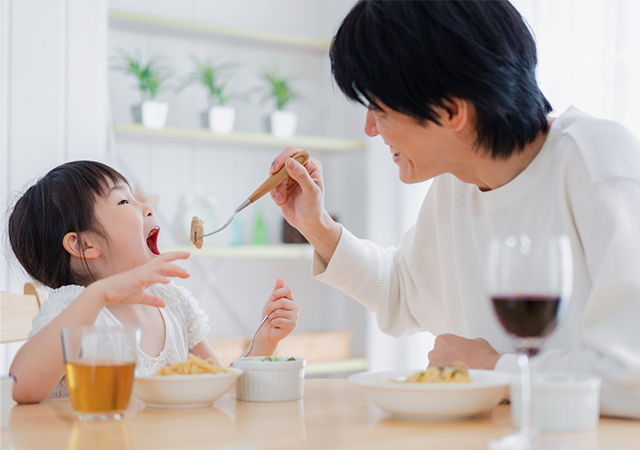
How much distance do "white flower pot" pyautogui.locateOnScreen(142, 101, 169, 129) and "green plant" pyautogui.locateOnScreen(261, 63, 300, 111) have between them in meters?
0.56

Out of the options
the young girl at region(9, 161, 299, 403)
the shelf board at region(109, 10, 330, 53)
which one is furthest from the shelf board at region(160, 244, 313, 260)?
the young girl at region(9, 161, 299, 403)

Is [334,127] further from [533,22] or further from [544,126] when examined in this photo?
[544,126]

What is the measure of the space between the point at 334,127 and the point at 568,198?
2659 mm

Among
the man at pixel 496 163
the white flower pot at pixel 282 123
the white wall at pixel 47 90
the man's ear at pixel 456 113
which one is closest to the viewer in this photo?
the man at pixel 496 163

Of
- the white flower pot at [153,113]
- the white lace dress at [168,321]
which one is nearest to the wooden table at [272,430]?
the white lace dress at [168,321]

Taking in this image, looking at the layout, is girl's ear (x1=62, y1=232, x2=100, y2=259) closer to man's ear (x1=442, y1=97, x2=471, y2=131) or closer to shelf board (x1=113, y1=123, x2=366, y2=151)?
man's ear (x1=442, y1=97, x2=471, y2=131)

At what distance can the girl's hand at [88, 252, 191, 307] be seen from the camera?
958 mm

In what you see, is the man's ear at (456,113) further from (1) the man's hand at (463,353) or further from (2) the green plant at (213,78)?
(2) the green plant at (213,78)

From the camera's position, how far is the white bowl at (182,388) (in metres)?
0.90

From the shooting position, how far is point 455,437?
2.41ft

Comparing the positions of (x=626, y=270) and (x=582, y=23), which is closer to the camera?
(x=626, y=270)

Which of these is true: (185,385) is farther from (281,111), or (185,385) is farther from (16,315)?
(281,111)

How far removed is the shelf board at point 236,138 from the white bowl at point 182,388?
208 cm

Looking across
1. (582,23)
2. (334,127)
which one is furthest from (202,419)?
(334,127)
